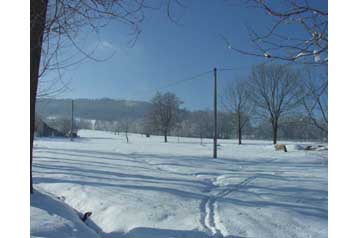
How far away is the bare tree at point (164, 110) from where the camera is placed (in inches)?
1638

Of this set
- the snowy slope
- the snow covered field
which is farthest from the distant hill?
the snowy slope

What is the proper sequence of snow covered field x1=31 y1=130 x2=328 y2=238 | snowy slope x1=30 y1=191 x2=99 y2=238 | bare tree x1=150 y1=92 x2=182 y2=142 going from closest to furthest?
1. snowy slope x1=30 y1=191 x2=99 y2=238
2. snow covered field x1=31 y1=130 x2=328 y2=238
3. bare tree x1=150 y1=92 x2=182 y2=142

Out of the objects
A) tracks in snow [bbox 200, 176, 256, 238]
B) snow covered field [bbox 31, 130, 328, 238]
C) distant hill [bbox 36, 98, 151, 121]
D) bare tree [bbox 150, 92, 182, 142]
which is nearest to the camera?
snow covered field [bbox 31, 130, 328, 238]

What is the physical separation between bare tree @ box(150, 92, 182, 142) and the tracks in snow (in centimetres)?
3550

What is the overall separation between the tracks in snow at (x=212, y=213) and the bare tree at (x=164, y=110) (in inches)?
1398

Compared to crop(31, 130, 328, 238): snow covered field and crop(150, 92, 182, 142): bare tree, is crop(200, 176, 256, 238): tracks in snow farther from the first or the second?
crop(150, 92, 182, 142): bare tree

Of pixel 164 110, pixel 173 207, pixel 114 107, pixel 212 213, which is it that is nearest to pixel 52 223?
pixel 173 207

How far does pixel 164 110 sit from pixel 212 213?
3760 centimetres

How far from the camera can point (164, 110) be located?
41594mm

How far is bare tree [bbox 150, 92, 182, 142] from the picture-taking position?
136 feet
